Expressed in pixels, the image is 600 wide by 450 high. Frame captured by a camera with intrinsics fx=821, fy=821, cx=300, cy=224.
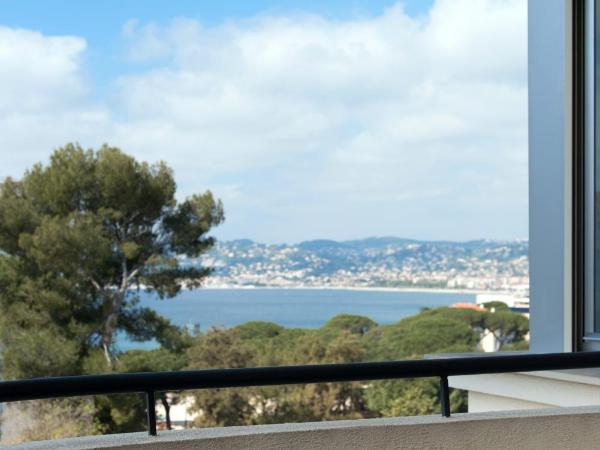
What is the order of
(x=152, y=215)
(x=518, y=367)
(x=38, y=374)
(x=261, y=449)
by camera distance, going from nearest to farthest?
(x=261, y=449)
(x=518, y=367)
(x=38, y=374)
(x=152, y=215)

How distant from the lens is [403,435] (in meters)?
1.33

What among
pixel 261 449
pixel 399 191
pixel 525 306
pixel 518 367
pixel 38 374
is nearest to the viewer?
pixel 261 449

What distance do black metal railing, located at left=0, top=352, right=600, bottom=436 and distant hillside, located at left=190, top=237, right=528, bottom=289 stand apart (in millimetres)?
25061

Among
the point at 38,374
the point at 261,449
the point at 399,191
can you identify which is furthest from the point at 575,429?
the point at 399,191

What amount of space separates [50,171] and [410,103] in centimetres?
1762

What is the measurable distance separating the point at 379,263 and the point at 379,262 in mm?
35

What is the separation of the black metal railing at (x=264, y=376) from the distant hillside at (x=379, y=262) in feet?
82.2

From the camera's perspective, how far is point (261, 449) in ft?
4.19

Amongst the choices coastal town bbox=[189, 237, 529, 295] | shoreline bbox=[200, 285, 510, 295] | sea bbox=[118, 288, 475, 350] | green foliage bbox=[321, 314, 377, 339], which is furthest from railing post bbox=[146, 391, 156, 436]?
coastal town bbox=[189, 237, 529, 295]

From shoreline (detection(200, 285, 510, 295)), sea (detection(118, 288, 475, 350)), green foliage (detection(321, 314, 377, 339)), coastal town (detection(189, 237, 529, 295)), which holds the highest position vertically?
coastal town (detection(189, 237, 529, 295))

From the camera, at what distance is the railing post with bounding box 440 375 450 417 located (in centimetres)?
137

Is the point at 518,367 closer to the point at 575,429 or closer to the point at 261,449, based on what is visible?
the point at 575,429

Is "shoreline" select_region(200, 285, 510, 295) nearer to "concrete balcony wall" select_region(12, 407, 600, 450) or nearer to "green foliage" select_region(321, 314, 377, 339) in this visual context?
"green foliage" select_region(321, 314, 377, 339)

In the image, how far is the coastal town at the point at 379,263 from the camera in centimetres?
2694
